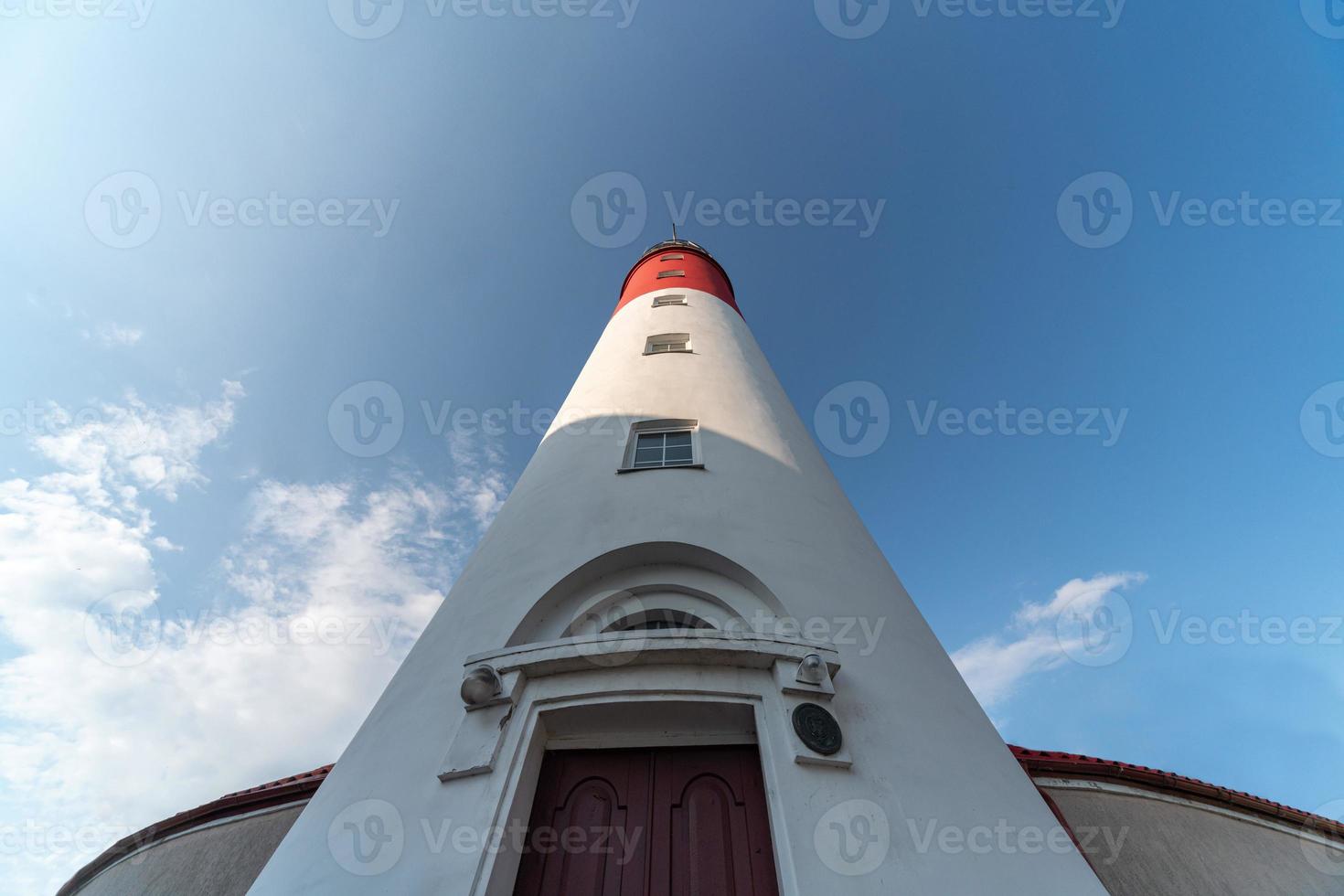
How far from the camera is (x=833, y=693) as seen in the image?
368 cm

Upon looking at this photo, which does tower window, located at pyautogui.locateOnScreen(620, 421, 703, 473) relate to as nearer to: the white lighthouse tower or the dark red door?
the white lighthouse tower

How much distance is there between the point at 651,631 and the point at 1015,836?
2427mm

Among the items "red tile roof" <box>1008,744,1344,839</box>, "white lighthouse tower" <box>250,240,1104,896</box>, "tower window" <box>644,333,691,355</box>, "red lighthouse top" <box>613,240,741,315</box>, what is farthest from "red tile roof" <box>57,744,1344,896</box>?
"red lighthouse top" <box>613,240,741,315</box>

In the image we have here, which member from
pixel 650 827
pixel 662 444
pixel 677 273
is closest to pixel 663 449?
pixel 662 444

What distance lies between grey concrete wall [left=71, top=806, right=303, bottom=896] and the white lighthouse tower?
6269 millimetres

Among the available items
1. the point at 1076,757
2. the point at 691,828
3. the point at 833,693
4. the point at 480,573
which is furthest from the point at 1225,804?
the point at 480,573

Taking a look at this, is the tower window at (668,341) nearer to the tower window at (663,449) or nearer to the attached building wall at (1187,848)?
the tower window at (663,449)

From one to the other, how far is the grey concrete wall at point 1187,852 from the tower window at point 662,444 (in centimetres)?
692

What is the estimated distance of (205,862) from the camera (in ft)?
25.8

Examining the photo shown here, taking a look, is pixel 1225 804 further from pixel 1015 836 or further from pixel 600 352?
pixel 600 352

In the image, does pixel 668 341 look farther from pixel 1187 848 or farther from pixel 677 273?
pixel 1187 848

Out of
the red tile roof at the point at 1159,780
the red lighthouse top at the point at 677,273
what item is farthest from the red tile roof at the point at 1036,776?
the red lighthouse top at the point at 677,273

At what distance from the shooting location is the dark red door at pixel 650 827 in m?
3.31

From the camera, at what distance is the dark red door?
331 centimetres
